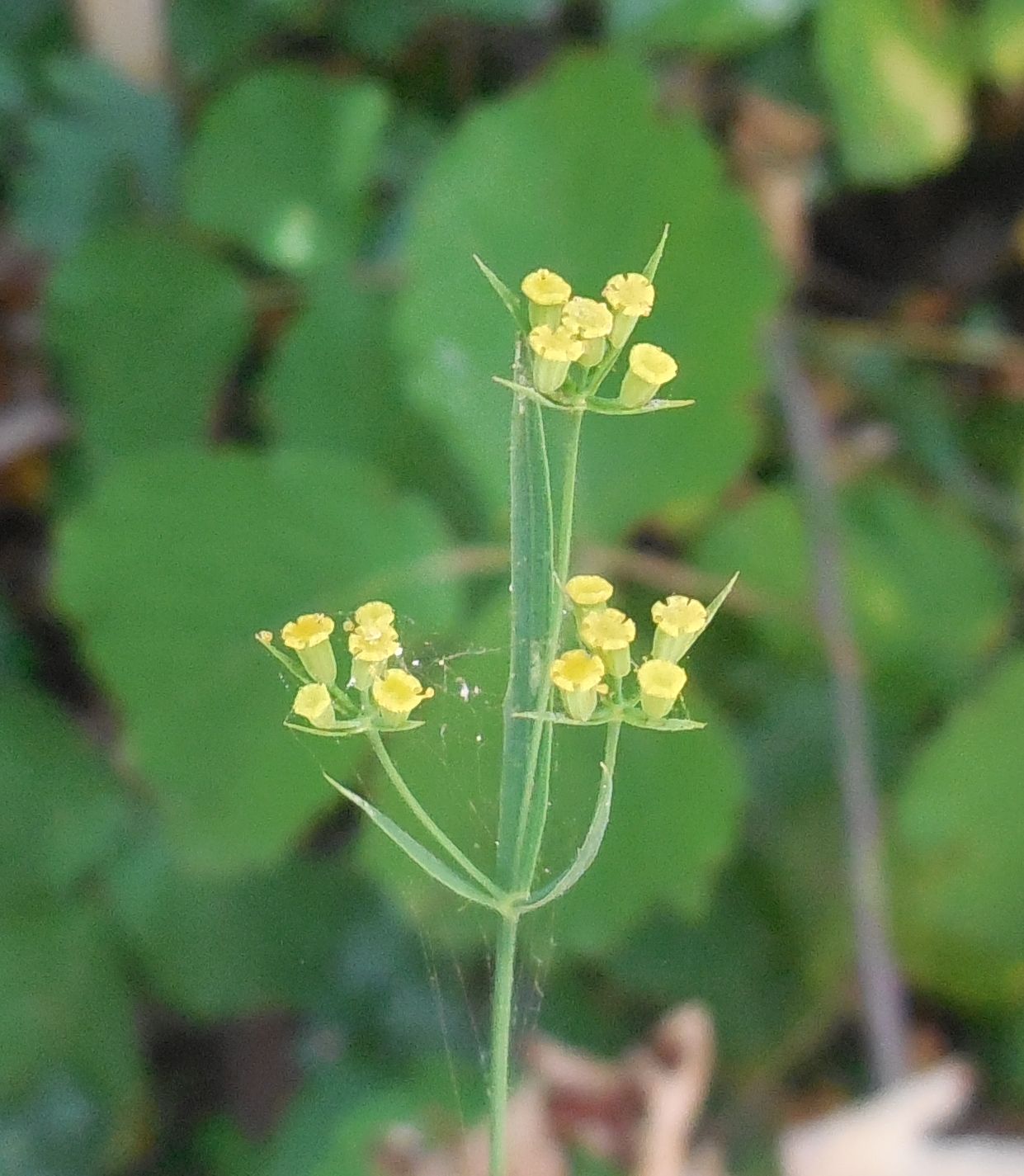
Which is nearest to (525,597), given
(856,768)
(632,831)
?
(632,831)

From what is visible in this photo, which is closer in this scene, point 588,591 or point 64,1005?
point 588,591

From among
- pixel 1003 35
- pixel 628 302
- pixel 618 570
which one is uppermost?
pixel 1003 35

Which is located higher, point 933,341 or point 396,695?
point 933,341

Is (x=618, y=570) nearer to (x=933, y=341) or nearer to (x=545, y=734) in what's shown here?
(x=933, y=341)

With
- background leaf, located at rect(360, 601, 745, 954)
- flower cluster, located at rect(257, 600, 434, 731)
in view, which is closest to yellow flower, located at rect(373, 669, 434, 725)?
flower cluster, located at rect(257, 600, 434, 731)

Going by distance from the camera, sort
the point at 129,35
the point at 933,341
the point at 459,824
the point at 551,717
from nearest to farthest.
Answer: the point at 551,717
the point at 459,824
the point at 129,35
the point at 933,341

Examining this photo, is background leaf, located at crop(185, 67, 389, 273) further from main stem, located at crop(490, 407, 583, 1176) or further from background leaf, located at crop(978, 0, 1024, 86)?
main stem, located at crop(490, 407, 583, 1176)

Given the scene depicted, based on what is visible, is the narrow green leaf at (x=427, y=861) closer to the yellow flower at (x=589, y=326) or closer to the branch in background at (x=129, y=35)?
the yellow flower at (x=589, y=326)

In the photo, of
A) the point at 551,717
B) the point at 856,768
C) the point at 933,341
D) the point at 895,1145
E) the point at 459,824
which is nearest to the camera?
the point at 551,717
